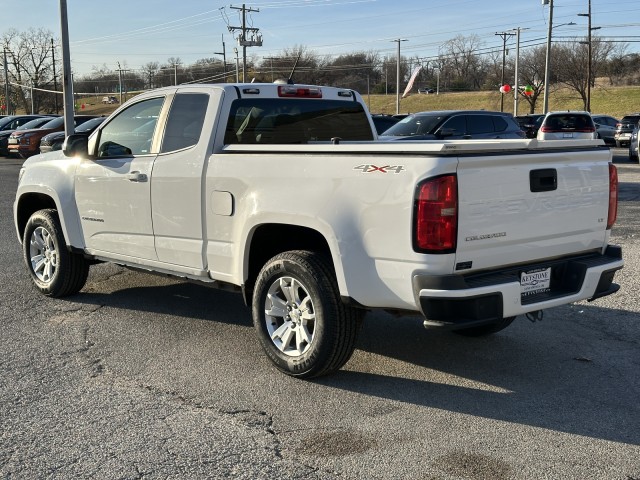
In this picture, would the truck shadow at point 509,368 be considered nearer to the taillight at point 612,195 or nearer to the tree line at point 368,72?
the taillight at point 612,195

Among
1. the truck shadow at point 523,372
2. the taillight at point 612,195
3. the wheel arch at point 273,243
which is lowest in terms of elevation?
the truck shadow at point 523,372

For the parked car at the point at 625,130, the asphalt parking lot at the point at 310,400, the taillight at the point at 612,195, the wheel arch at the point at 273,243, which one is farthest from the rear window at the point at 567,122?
the wheel arch at the point at 273,243

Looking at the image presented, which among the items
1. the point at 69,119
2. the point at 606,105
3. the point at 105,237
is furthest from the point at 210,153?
the point at 606,105

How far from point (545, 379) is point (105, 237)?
382cm

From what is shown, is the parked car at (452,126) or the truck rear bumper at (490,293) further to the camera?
the parked car at (452,126)

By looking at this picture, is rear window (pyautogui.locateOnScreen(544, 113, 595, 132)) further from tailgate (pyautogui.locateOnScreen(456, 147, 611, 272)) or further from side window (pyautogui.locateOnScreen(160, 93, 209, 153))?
side window (pyautogui.locateOnScreen(160, 93, 209, 153))

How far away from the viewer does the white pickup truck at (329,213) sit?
4.00 meters

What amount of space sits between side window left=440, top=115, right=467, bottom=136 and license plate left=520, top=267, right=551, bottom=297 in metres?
10.8

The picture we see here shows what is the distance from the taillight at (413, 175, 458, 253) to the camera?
390 centimetres

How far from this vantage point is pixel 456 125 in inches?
607

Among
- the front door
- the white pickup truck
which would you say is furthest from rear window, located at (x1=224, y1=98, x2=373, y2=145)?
the front door

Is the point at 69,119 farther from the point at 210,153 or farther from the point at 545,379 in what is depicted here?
the point at 545,379

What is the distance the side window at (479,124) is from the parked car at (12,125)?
1941 cm

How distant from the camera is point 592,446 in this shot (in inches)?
148
